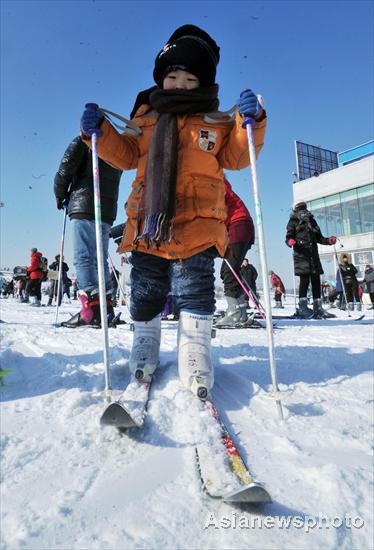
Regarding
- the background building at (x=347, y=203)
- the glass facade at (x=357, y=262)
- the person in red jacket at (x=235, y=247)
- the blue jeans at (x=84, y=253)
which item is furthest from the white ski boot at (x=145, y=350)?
the background building at (x=347, y=203)

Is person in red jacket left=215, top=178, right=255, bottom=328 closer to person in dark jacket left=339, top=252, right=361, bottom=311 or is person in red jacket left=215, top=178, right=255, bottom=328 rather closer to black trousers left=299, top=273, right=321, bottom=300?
black trousers left=299, top=273, right=321, bottom=300

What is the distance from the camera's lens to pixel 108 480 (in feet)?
3.22

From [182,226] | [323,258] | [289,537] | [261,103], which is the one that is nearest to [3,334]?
[182,226]

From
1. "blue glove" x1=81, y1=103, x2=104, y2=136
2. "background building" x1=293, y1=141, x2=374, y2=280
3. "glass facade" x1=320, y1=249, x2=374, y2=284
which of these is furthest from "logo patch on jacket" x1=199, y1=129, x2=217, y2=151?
"background building" x1=293, y1=141, x2=374, y2=280

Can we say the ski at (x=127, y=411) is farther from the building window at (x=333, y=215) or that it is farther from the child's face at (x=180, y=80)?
the building window at (x=333, y=215)

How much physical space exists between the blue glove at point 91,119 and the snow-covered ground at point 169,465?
136cm

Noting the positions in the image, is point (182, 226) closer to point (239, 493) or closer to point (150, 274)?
point (150, 274)

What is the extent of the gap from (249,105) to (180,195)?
1.96 feet

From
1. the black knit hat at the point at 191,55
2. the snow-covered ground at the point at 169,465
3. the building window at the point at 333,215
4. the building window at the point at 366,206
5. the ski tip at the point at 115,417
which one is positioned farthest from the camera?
the building window at the point at 333,215

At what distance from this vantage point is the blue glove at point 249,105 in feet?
6.07

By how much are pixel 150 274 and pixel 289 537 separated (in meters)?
1.43

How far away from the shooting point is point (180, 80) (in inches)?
88.7

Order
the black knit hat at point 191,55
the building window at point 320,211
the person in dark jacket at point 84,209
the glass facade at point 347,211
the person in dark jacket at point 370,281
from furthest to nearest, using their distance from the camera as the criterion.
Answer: the building window at point 320,211 < the glass facade at point 347,211 < the person in dark jacket at point 370,281 < the person in dark jacket at point 84,209 < the black knit hat at point 191,55

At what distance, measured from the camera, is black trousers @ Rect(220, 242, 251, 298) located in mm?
5062
